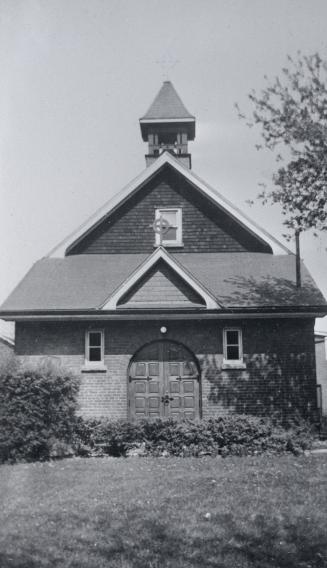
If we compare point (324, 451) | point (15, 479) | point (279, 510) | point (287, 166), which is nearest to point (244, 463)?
point (324, 451)

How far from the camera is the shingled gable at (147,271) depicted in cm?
1591

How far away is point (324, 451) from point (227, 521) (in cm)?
651

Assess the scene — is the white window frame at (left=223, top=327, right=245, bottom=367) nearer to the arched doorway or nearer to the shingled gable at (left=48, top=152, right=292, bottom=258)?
the arched doorway

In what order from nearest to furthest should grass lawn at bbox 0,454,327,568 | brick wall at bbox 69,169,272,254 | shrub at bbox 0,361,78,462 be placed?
grass lawn at bbox 0,454,327,568, shrub at bbox 0,361,78,462, brick wall at bbox 69,169,272,254

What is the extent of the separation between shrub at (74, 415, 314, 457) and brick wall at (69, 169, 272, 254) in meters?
7.59

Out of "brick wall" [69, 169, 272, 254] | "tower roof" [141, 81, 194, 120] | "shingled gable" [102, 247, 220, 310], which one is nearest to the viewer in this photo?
"shingled gable" [102, 247, 220, 310]

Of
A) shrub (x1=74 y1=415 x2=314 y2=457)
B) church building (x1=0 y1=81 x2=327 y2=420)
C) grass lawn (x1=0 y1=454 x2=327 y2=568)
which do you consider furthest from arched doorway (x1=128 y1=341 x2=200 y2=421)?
grass lawn (x1=0 y1=454 x2=327 y2=568)

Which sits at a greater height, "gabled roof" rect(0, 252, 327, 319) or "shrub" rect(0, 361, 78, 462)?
"gabled roof" rect(0, 252, 327, 319)

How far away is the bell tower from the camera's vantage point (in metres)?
22.0

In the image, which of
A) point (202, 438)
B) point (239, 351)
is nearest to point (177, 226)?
point (239, 351)

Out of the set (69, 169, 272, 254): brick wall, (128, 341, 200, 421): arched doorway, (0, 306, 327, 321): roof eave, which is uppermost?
(69, 169, 272, 254): brick wall

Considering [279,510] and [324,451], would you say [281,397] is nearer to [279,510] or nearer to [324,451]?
[324,451]

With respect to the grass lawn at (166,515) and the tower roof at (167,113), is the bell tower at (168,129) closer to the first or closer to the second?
the tower roof at (167,113)

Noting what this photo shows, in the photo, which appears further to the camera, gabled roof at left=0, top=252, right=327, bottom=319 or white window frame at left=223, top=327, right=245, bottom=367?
white window frame at left=223, top=327, right=245, bottom=367
